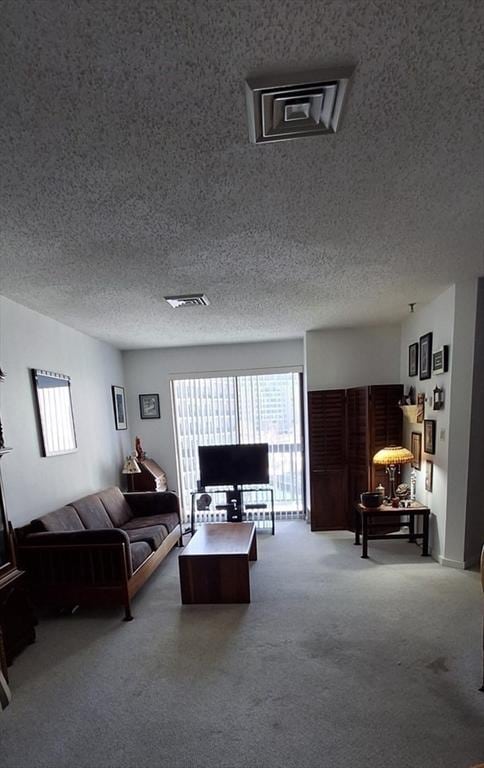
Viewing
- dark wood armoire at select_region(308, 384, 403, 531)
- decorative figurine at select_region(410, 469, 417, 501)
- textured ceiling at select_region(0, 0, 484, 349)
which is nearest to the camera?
textured ceiling at select_region(0, 0, 484, 349)

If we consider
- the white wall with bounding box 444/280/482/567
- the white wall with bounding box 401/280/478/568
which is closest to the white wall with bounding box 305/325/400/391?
the white wall with bounding box 401/280/478/568

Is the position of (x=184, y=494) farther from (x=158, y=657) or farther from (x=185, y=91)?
(x=185, y=91)

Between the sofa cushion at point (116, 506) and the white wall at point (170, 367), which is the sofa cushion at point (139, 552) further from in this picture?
the white wall at point (170, 367)

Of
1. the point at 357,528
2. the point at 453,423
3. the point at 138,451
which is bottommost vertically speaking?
the point at 357,528

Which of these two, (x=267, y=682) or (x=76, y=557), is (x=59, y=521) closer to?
(x=76, y=557)

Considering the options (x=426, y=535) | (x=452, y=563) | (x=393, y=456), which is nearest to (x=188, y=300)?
(x=393, y=456)

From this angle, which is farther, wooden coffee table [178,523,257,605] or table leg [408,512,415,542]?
table leg [408,512,415,542]

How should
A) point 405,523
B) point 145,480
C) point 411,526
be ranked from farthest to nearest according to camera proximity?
1. point 145,480
2. point 405,523
3. point 411,526

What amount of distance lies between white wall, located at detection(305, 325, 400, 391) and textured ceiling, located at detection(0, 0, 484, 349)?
6.06ft

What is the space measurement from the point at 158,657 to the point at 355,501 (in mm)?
2773

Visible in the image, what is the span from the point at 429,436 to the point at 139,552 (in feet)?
9.55

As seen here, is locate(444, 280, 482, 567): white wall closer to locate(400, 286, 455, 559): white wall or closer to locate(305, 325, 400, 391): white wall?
locate(400, 286, 455, 559): white wall

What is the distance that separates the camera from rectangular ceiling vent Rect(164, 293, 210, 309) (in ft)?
9.23

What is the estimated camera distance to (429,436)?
339 cm
